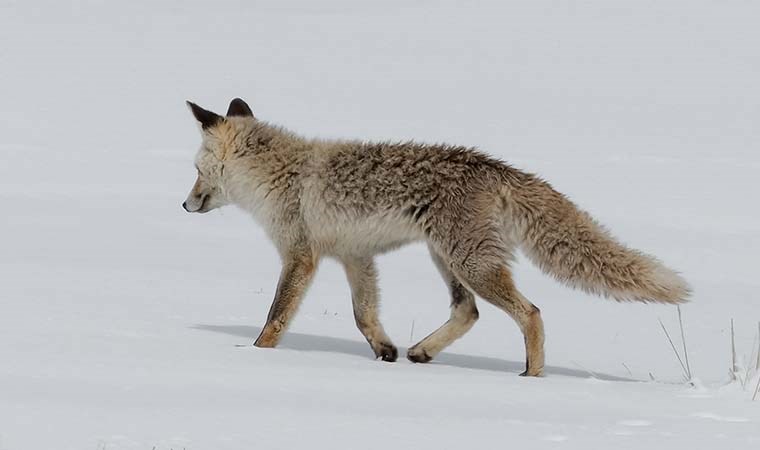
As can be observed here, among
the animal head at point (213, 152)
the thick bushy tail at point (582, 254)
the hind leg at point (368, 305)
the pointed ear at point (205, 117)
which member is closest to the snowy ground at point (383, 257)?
the hind leg at point (368, 305)

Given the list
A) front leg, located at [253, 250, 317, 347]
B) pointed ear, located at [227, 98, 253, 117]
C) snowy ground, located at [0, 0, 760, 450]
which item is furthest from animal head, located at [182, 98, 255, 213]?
front leg, located at [253, 250, 317, 347]

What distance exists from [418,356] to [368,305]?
2.00 ft

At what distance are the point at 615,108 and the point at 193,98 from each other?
37.3ft

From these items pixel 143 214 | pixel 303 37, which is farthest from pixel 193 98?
pixel 143 214

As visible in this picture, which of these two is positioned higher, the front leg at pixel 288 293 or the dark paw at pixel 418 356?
the front leg at pixel 288 293

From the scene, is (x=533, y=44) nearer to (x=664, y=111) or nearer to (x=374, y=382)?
(x=664, y=111)

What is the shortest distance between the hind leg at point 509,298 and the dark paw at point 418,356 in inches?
35.0

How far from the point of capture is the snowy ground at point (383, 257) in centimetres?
535

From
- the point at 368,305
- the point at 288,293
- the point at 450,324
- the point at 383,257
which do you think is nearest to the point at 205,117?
the point at 288,293

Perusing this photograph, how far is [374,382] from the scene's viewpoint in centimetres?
621

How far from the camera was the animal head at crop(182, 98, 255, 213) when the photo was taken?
9359mm

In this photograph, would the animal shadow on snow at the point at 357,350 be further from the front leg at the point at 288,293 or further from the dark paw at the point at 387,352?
the front leg at the point at 288,293

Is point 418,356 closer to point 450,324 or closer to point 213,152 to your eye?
point 450,324

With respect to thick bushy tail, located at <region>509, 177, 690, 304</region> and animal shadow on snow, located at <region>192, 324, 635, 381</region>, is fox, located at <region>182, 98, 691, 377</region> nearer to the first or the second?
thick bushy tail, located at <region>509, 177, 690, 304</region>
